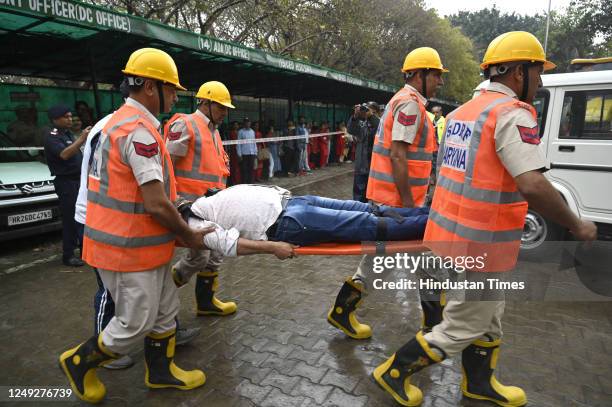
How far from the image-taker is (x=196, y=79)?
36.4 ft

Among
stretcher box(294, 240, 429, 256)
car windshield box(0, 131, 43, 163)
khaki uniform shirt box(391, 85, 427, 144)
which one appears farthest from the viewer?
car windshield box(0, 131, 43, 163)

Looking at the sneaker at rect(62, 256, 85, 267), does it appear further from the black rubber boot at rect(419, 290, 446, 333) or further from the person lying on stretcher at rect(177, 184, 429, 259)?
the black rubber boot at rect(419, 290, 446, 333)

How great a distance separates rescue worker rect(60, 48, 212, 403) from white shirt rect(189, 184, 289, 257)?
0.22 meters

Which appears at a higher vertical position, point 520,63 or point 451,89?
point 451,89

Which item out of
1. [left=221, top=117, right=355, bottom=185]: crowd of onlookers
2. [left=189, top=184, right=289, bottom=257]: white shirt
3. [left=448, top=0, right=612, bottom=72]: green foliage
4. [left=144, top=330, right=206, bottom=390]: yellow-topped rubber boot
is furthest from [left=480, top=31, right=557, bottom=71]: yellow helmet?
[left=448, top=0, right=612, bottom=72]: green foliage

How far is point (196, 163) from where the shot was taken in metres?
3.48

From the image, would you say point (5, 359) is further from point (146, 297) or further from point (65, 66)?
point (65, 66)

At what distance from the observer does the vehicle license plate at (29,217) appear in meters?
5.00

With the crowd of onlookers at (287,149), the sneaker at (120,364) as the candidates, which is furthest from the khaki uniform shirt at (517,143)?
the crowd of onlookers at (287,149)

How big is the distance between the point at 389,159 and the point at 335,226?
3.27 ft

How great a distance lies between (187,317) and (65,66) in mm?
7390

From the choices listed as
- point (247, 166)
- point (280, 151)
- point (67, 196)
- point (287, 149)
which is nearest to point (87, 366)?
point (67, 196)

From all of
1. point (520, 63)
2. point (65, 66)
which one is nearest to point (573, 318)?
point (520, 63)

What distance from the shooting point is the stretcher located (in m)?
2.43
